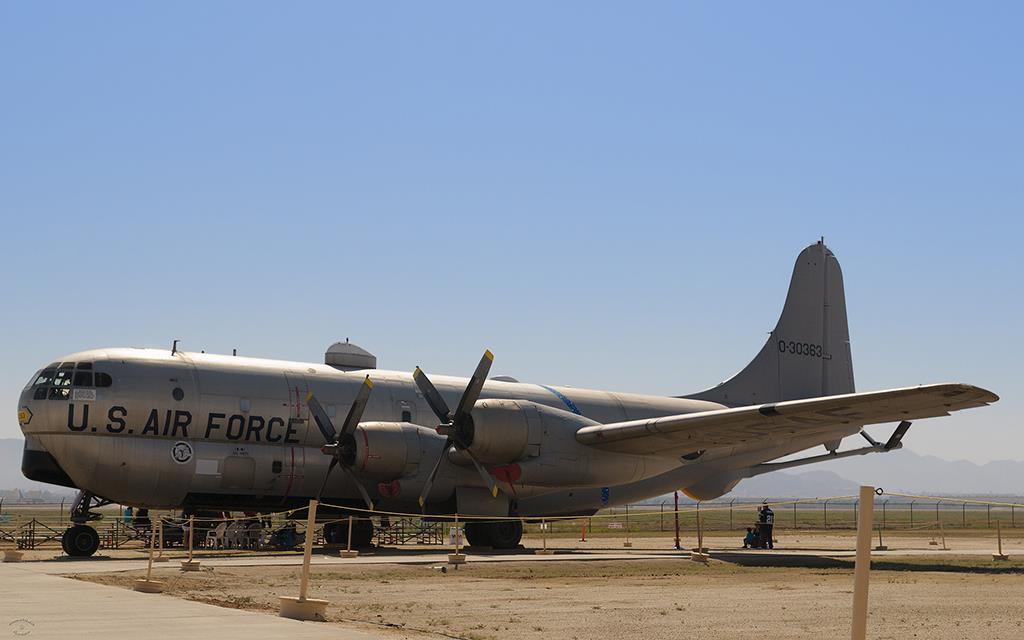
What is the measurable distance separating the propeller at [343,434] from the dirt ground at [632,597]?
627cm

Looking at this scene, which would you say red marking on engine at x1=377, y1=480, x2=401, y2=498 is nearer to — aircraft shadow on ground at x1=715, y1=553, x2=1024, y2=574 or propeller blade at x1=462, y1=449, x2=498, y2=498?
propeller blade at x1=462, y1=449, x2=498, y2=498

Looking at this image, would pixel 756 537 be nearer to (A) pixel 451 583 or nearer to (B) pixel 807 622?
(A) pixel 451 583

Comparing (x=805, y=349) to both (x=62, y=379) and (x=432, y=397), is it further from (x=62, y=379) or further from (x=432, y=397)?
(x=62, y=379)

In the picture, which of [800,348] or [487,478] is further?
[800,348]

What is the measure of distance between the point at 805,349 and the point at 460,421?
15233 millimetres

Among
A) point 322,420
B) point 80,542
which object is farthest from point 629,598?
point 80,542

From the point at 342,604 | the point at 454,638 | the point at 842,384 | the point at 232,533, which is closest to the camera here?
the point at 454,638

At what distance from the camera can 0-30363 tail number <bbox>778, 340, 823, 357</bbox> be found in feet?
120

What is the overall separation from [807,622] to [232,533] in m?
19.1

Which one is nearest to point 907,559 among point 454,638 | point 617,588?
point 617,588

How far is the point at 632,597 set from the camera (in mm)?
15320

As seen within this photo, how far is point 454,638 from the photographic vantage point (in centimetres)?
1079

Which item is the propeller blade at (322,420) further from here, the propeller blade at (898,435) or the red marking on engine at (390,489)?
the propeller blade at (898,435)

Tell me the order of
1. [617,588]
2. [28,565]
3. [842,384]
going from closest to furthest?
[617,588]
[28,565]
[842,384]
